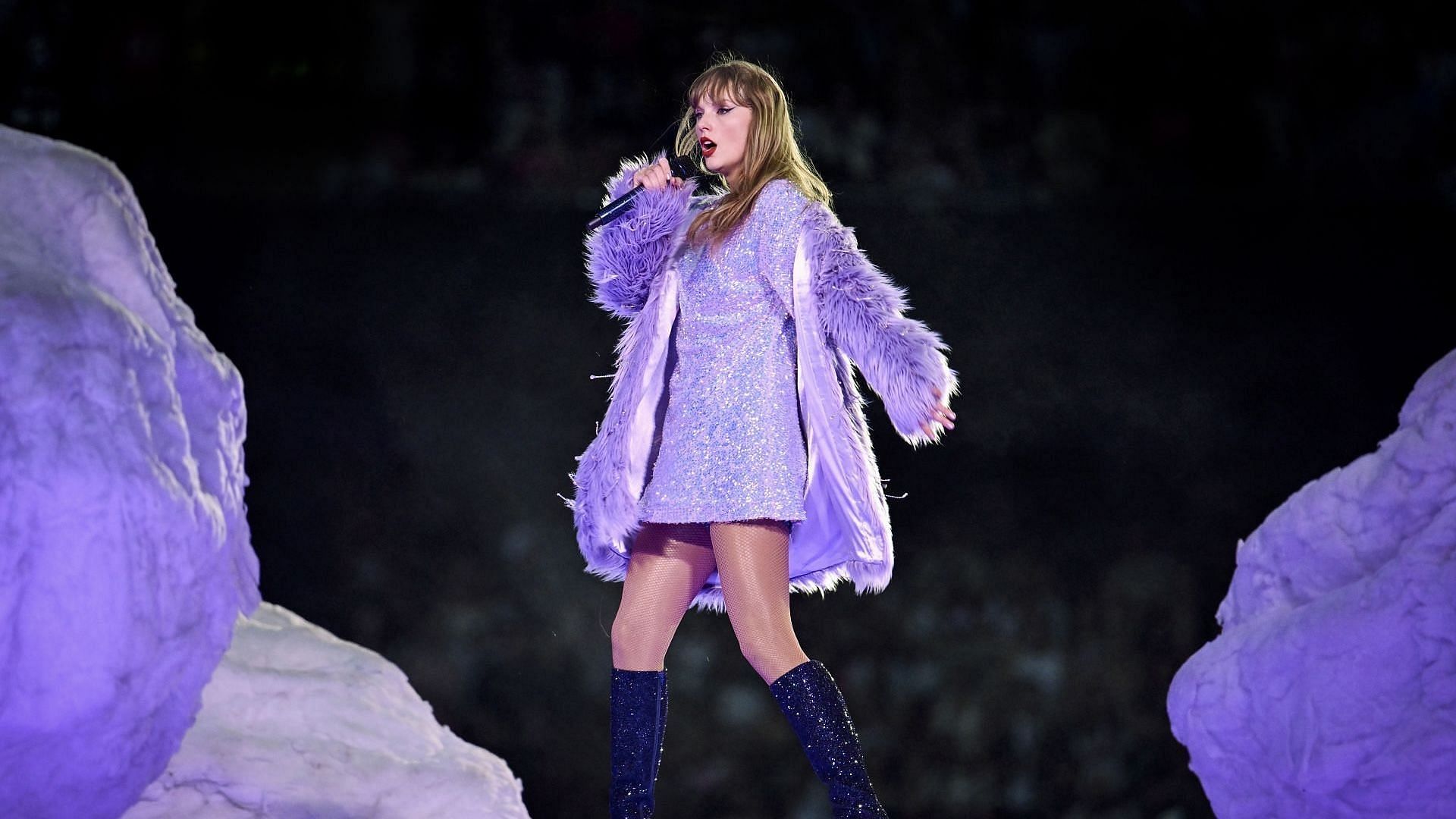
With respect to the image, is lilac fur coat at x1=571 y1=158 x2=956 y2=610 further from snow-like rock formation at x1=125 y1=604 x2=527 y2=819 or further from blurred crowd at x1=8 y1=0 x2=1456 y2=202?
blurred crowd at x1=8 y1=0 x2=1456 y2=202

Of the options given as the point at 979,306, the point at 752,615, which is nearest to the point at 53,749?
the point at 752,615

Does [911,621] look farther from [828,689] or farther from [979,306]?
[828,689]

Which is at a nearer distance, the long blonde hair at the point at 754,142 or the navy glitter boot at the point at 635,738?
the navy glitter boot at the point at 635,738

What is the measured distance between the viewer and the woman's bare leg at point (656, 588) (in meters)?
1.94

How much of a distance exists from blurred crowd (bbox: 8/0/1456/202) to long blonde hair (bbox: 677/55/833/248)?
2.59 ft

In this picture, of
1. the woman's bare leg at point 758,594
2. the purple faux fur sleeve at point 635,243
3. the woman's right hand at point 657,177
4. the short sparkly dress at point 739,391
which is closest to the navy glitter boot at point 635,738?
the woman's bare leg at point 758,594

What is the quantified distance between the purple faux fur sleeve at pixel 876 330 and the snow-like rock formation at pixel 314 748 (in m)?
1.09

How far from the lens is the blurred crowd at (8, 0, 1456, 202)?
104 inches

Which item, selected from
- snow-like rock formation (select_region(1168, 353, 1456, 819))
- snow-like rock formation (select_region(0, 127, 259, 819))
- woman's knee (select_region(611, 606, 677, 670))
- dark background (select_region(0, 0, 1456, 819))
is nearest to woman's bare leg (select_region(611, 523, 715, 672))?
woman's knee (select_region(611, 606, 677, 670))

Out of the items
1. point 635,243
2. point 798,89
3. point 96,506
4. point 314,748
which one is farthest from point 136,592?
point 798,89

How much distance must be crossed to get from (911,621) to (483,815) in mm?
1102

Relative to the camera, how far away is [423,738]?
8.18 ft

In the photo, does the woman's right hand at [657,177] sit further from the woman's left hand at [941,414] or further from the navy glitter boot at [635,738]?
the navy glitter boot at [635,738]

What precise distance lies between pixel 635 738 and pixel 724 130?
94 cm
